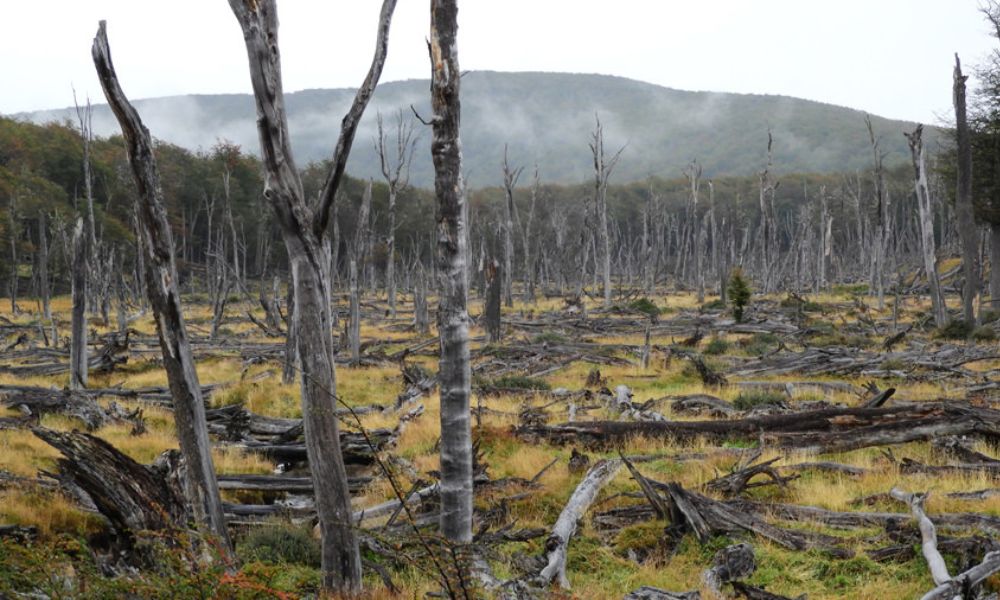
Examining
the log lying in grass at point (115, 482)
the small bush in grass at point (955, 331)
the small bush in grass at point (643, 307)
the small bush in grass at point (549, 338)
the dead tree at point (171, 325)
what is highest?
the dead tree at point (171, 325)

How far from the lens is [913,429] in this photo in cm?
848

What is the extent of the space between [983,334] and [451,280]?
→ 63.0 ft

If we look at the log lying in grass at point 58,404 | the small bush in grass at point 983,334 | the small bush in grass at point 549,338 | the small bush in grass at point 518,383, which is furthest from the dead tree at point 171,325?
the small bush in grass at point 983,334

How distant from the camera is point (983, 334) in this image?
1864cm

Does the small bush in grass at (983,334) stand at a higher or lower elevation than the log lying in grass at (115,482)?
lower

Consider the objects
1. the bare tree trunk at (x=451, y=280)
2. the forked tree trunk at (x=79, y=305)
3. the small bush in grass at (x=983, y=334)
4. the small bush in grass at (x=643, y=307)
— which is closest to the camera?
the bare tree trunk at (x=451, y=280)

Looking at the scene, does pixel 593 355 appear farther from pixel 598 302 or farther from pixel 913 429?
pixel 598 302

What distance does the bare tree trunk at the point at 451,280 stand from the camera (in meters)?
5.42

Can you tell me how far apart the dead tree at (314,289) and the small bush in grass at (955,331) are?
20571 mm

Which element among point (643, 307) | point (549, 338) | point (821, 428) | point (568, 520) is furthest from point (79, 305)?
point (643, 307)

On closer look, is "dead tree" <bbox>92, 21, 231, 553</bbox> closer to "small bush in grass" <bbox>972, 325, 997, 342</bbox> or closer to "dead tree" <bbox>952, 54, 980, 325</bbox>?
"small bush in grass" <bbox>972, 325, 997, 342</bbox>

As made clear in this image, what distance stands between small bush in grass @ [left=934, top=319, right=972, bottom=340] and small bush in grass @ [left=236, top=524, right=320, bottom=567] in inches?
793

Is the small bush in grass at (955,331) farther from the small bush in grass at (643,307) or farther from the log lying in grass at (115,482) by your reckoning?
the log lying in grass at (115,482)

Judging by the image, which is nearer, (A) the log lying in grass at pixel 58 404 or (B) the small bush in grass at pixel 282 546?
(B) the small bush in grass at pixel 282 546
